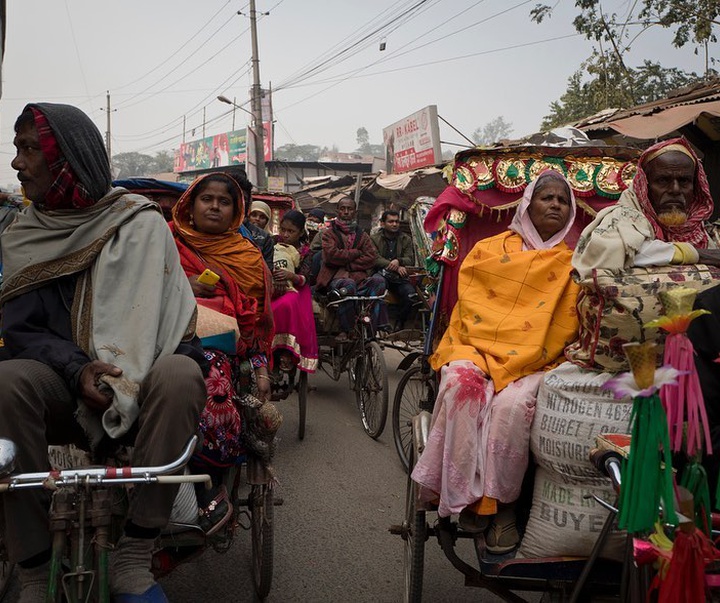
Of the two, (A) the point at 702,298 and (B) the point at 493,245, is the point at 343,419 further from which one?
(A) the point at 702,298

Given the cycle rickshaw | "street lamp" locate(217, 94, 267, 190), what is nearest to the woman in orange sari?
the cycle rickshaw

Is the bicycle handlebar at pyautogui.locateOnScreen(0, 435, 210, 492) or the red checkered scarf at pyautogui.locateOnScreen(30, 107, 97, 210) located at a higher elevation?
the red checkered scarf at pyautogui.locateOnScreen(30, 107, 97, 210)

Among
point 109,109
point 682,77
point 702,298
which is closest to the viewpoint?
point 702,298

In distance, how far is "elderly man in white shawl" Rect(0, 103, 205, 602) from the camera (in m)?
1.92

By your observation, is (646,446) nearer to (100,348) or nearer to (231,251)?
(100,348)

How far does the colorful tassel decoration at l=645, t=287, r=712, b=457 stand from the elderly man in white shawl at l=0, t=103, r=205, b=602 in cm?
143

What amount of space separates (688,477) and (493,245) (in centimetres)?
199

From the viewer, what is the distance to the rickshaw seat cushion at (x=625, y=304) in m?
2.14

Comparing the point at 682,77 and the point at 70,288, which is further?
the point at 682,77

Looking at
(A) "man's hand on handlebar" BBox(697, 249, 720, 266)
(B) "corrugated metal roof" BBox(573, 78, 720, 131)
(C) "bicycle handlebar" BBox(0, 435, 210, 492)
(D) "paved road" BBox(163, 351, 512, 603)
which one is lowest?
(D) "paved road" BBox(163, 351, 512, 603)

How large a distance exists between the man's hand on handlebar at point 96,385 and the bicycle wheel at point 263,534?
1.15m

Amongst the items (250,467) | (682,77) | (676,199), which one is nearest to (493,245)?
(676,199)

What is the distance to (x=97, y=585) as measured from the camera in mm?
1761

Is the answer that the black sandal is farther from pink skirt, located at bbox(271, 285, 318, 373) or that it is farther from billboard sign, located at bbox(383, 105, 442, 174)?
billboard sign, located at bbox(383, 105, 442, 174)
